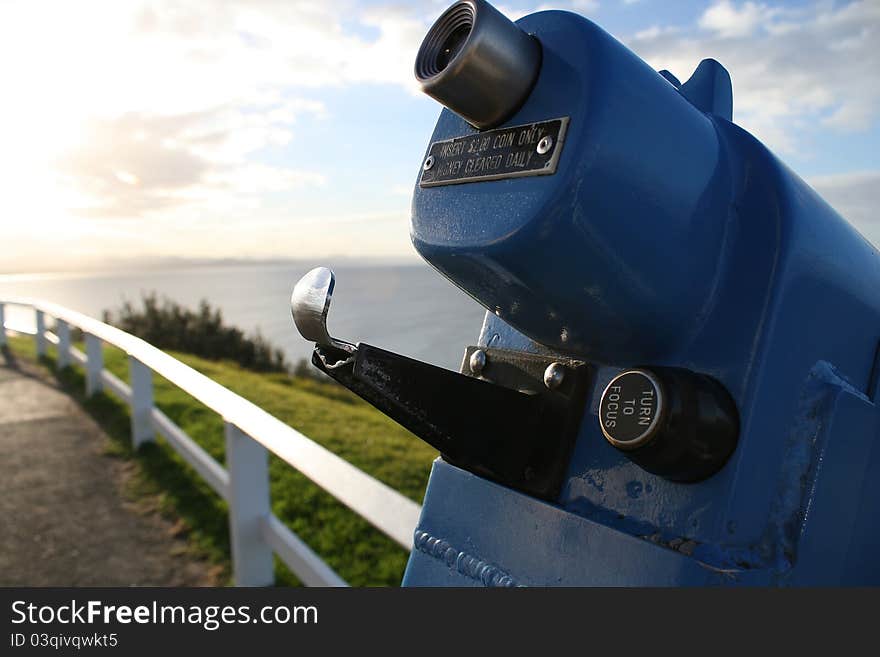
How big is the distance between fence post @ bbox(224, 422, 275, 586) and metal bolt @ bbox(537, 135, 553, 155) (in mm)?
2801

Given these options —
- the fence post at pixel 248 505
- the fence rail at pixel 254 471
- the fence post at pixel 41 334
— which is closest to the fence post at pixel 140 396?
the fence rail at pixel 254 471

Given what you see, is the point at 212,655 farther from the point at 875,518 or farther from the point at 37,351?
the point at 37,351

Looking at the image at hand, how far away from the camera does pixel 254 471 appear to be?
11.5 ft

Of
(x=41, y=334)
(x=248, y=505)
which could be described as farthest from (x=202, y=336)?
(x=248, y=505)

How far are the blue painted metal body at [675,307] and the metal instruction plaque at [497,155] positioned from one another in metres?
0.01

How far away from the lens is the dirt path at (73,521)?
3854 mm

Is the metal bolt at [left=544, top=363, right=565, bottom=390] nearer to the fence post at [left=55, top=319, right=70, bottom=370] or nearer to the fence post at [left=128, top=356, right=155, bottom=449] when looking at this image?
the fence post at [left=128, top=356, right=155, bottom=449]

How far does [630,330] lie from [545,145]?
0.76ft

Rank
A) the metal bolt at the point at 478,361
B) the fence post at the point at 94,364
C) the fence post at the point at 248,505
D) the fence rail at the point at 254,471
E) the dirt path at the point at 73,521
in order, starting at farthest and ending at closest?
the fence post at the point at 94,364 → the dirt path at the point at 73,521 → the fence post at the point at 248,505 → the fence rail at the point at 254,471 → the metal bolt at the point at 478,361

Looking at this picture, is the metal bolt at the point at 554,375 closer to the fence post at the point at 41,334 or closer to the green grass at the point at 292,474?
the green grass at the point at 292,474

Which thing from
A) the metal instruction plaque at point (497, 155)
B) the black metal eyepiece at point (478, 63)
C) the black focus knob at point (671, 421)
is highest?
the black metal eyepiece at point (478, 63)

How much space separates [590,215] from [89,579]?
3669mm

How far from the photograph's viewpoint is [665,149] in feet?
2.95

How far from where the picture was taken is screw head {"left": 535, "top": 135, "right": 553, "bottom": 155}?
0.87m
